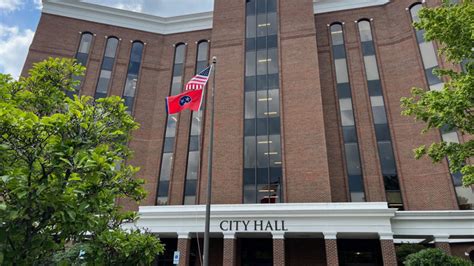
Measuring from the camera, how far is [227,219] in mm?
19391

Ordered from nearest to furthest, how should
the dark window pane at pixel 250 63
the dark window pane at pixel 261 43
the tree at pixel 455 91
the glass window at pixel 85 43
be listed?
the tree at pixel 455 91 → the dark window pane at pixel 250 63 → the dark window pane at pixel 261 43 → the glass window at pixel 85 43

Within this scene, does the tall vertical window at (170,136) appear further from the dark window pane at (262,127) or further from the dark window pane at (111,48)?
the dark window pane at (262,127)

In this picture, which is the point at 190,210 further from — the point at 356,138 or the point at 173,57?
the point at 173,57

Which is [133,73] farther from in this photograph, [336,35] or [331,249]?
[331,249]

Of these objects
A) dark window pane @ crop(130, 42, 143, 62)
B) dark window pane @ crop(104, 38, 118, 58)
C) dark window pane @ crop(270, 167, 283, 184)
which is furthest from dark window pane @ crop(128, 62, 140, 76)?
dark window pane @ crop(270, 167, 283, 184)

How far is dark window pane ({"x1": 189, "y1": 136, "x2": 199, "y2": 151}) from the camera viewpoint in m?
26.5

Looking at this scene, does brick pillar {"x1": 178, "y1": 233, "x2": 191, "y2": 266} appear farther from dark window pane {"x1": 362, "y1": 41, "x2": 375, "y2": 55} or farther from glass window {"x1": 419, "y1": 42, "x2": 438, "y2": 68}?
glass window {"x1": 419, "y1": 42, "x2": 438, "y2": 68}

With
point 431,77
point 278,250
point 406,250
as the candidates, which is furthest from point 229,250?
point 431,77

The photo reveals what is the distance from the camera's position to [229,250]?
18.6 metres

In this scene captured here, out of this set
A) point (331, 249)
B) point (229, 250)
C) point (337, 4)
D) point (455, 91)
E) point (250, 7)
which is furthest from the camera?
point (337, 4)

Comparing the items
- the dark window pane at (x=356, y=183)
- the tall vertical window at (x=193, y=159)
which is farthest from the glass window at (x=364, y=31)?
the tall vertical window at (x=193, y=159)

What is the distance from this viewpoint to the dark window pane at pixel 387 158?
75.1ft

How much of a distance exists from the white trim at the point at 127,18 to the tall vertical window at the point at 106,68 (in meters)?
2.48

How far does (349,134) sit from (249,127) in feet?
26.4
